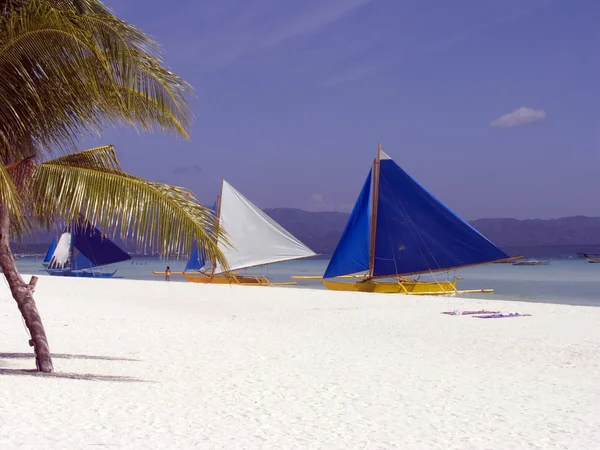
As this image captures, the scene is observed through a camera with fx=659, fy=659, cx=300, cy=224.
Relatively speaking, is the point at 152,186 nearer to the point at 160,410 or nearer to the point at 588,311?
the point at 160,410

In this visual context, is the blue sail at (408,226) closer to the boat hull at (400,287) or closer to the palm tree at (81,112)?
the boat hull at (400,287)

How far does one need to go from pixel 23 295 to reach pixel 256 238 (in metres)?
29.8

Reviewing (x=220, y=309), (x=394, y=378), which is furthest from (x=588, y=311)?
(x=394, y=378)

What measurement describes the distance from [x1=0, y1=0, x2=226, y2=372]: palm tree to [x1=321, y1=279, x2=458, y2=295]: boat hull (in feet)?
71.1

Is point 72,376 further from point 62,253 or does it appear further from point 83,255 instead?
point 62,253

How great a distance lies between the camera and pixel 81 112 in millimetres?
8086

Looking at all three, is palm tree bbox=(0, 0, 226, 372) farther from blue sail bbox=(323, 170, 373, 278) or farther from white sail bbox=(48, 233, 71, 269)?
white sail bbox=(48, 233, 71, 269)

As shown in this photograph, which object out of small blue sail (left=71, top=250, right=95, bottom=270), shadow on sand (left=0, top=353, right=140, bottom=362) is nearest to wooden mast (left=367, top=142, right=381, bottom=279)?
shadow on sand (left=0, top=353, right=140, bottom=362)

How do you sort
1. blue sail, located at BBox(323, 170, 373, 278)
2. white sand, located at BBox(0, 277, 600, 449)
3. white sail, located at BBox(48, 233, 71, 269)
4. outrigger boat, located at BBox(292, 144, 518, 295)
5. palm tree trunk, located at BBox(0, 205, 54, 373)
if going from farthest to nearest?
white sail, located at BBox(48, 233, 71, 269), blue sail, located at BBox(323, 170, 373, 278), outrigger boat, located at BBox(292, 144, 518, 295), palm tree trunk, located at BBox(0, 205, 54, 373), white sand, located at BBox(0, 277, 600, 449)

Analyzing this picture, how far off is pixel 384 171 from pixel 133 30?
22209mm

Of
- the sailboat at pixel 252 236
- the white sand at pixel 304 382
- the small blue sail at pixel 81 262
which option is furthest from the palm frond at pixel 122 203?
the small blue sail at pixel 81 262

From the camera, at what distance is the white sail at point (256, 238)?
126 ft

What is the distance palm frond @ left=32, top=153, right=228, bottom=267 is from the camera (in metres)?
7.85

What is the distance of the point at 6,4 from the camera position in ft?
25.6
